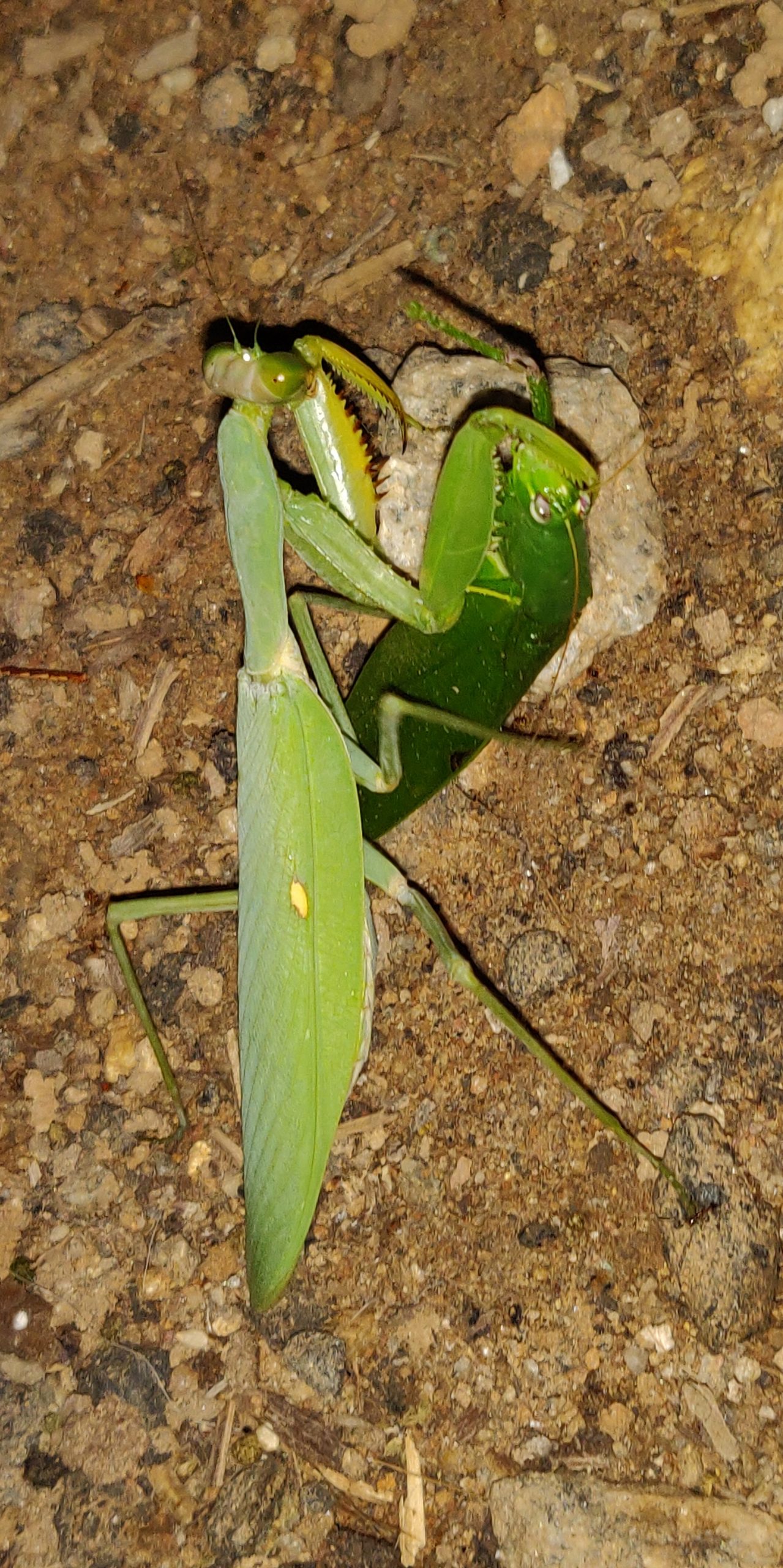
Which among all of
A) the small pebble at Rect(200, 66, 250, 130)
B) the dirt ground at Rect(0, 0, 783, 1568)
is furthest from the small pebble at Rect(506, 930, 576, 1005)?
the small pebble at Rect(200, 66, 250, 130)

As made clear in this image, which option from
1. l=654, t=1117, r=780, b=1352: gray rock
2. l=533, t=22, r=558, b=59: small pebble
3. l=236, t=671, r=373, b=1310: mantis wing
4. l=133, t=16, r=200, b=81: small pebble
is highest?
l=133, t=16, r=200, b=81: small pebble

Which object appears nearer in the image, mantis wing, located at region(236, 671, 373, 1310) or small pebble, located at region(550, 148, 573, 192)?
mantis wing, located at region(236, 671, 373, 1310)

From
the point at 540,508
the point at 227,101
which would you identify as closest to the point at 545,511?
the point at 540,508

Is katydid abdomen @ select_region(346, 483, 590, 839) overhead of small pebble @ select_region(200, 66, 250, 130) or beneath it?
beneath

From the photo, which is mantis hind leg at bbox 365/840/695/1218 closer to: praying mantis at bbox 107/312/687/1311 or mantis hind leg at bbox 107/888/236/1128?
praying mantis at bbox 107/312/687/1311

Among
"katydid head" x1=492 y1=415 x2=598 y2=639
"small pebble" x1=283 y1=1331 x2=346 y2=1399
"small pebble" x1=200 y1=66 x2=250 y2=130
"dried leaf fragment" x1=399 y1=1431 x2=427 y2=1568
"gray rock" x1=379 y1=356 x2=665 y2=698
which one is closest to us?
"katydid head" x1=492 y1=415 x2=598 y2=639

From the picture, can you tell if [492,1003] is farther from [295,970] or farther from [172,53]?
[172,53]

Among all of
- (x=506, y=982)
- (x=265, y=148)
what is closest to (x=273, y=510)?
(x=506, y=982)

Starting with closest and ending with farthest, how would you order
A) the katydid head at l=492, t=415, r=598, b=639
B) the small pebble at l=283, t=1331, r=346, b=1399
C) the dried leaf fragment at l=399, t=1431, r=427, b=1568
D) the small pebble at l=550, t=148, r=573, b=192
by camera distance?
the katydid head at l=492, t=415, r=598, b=639 < the dried leaf fragment at l=399, t=1431, r=427, b=1568 < the small pebble at l=283, t=1331, r=346, b=1399 < the small pebble at l=550, t=148, r=573, b=192
